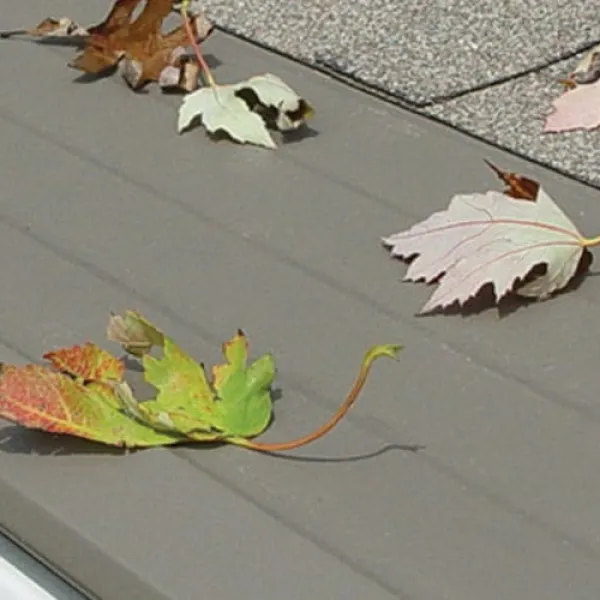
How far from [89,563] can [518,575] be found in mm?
319

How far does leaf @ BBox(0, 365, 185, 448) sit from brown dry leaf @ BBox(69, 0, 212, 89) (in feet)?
2.17

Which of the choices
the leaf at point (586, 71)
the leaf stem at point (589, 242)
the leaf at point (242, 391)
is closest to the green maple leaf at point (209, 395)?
the leaf at point (242, 391)

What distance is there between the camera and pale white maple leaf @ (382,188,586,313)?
1.39m

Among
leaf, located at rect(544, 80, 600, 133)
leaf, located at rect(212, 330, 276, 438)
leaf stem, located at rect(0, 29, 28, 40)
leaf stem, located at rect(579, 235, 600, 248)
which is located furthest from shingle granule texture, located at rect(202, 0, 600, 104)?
leaf, located at rect(212, 330, 276, 438)

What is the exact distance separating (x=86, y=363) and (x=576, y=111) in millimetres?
702

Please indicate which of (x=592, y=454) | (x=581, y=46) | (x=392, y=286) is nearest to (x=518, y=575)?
(x=592, y=454)

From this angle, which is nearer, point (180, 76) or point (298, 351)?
point (298, 351)

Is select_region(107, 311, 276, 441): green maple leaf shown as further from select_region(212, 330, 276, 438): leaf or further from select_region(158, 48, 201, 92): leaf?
select_region(158, 48, 201, 92): leaf

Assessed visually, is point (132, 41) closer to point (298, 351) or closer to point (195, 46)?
point (195, 46)

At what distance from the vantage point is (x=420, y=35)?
188 cm

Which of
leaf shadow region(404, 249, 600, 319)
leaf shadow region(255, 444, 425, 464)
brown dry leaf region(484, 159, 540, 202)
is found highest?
brown dry leaf region(484, 159, 540, 202)

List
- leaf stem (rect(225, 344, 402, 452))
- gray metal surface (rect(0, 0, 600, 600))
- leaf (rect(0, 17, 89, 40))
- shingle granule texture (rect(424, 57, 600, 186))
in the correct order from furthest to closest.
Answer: leaf (rect(0, 17, 89, 40)) < shingle granule texture (rect(424, 57, 600, 186)) < leaf stem (rect(225, 344, 402, 452)) < gray metal surface (rect(0, 0, 600, 600))

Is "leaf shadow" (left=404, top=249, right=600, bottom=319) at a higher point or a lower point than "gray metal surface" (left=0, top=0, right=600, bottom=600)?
higher

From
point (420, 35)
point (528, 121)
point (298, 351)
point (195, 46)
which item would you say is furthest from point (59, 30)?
point (298, 351)
